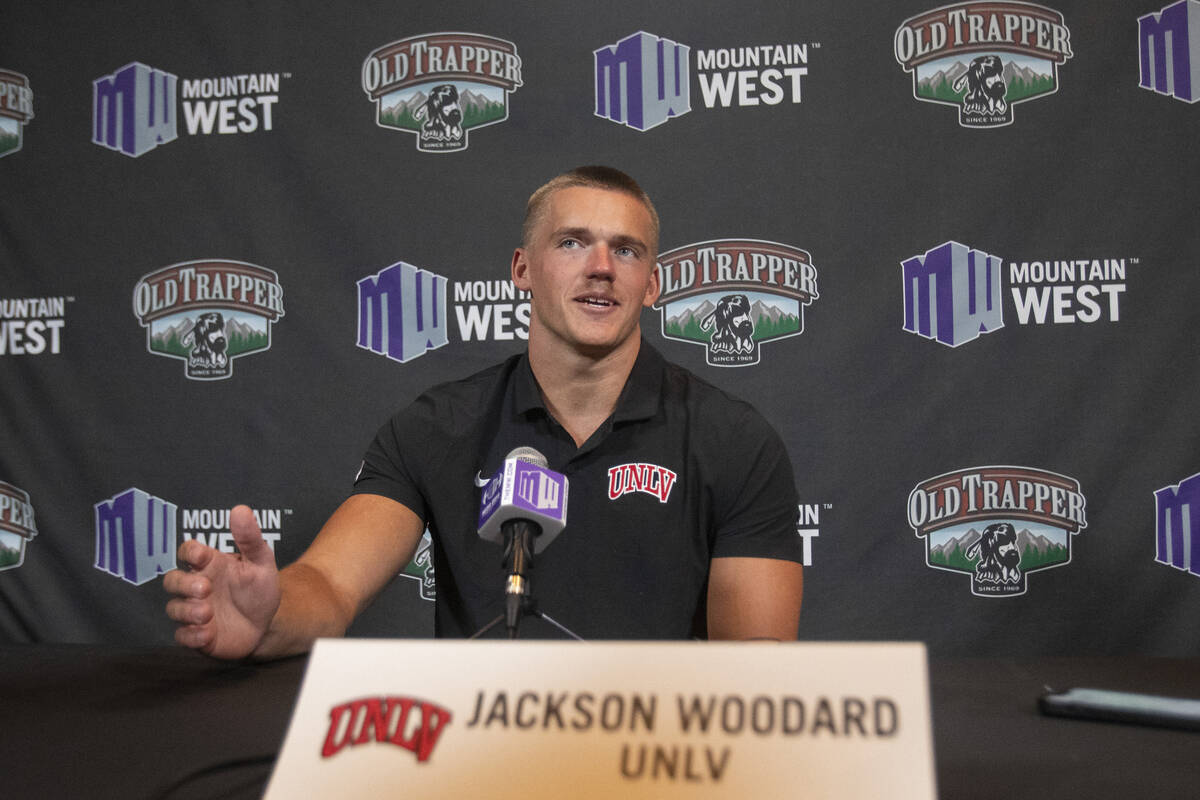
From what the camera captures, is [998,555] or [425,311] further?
[425,311]

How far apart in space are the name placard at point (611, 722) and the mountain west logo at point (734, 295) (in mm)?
1771

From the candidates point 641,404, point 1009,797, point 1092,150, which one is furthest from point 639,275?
point 1092,150

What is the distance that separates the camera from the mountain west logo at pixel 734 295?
7.38ft

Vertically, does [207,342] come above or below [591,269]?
above

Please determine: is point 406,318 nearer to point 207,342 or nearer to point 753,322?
point 207,342

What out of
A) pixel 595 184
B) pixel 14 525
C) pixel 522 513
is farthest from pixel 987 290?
pixel 14 525

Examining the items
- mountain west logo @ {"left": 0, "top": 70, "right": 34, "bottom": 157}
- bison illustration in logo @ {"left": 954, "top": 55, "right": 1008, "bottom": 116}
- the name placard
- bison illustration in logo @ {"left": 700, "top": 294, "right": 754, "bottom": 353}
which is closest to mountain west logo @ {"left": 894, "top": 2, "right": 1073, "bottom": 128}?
bison illustration in logo @ {"left": 954, "top": 55, "right": 1008, "bottom": 116}

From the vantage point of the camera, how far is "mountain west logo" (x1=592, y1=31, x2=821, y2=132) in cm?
229

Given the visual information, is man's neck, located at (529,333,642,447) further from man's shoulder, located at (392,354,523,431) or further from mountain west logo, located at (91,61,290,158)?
mountain west logo, located at (91,61,290,158)

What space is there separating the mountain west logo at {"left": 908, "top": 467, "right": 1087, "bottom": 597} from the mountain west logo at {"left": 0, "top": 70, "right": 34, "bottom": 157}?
245 cm

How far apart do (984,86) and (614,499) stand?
1.50 metres

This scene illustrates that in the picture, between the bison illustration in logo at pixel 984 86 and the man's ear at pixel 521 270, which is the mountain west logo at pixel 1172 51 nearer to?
the bison illustration in logo at pixel 984 86

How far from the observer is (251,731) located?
787mm

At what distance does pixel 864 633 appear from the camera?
86.1 inches
